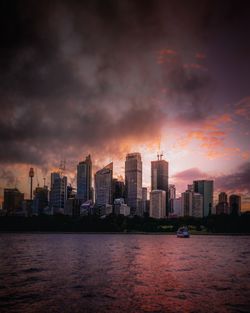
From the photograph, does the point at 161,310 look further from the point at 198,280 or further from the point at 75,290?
the point at 198,280

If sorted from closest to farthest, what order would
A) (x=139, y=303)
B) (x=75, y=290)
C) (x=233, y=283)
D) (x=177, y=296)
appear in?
(x=139, y=303), (x=177, y=296), (x=75, y=290), (x=233, y=283)

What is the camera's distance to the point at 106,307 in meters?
36.8

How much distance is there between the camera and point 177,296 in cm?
4222

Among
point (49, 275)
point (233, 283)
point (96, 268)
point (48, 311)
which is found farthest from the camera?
point (96, 268)

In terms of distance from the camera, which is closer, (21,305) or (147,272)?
(21,305)

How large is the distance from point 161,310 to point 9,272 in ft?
116

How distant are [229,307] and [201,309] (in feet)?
11.2

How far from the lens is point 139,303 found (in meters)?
38.5

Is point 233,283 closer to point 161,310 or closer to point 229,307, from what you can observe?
point 229,307

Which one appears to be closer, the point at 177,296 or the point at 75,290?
the point at 177,296

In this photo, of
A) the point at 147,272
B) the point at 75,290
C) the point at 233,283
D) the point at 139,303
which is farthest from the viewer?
the point at 147,272

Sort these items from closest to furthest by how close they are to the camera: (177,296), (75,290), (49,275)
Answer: (177,296)
(75,290)
(49,275)

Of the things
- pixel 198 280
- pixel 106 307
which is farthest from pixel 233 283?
pixel 106 307

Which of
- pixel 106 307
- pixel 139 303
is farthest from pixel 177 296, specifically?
pixel 106 307
